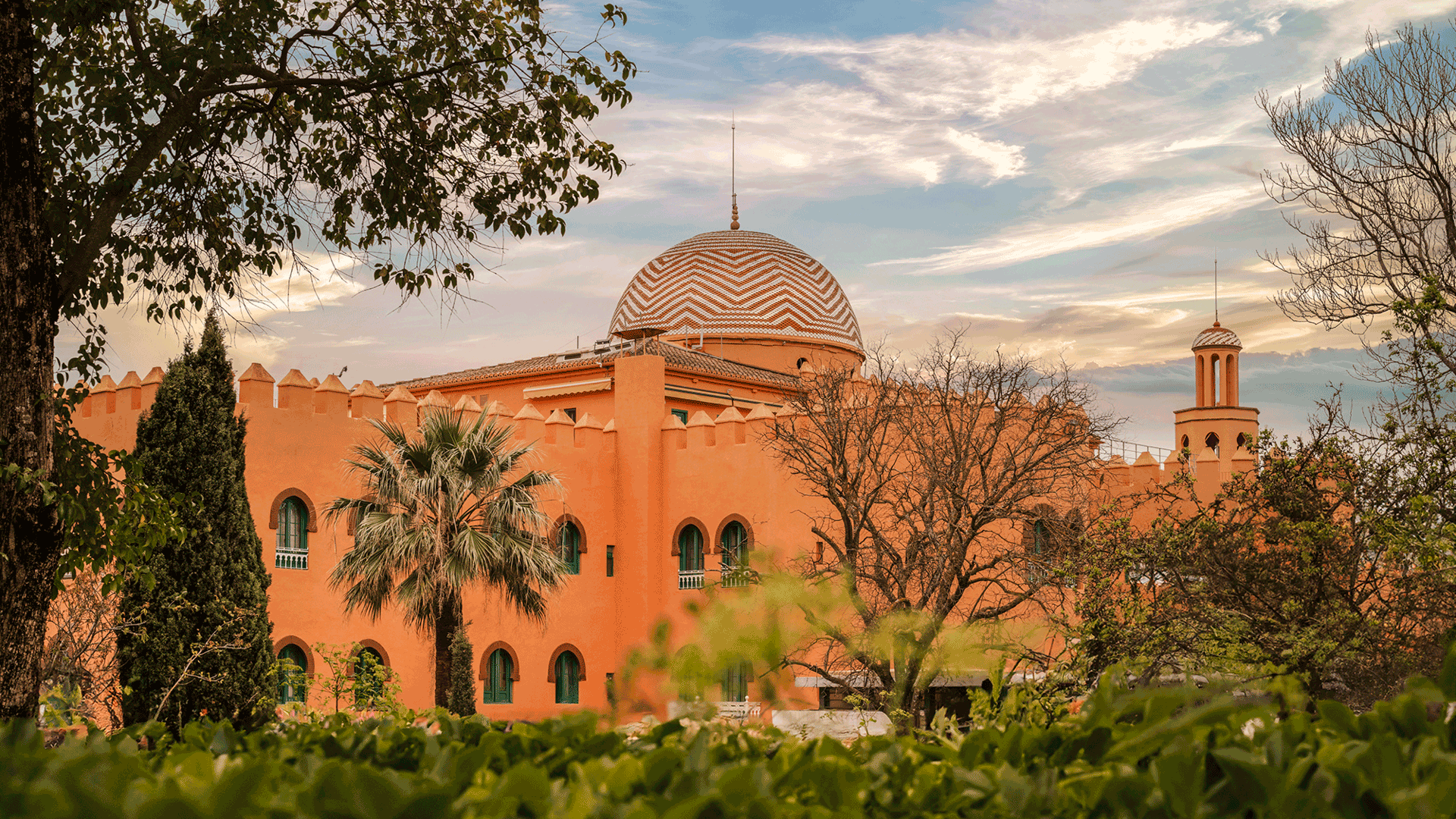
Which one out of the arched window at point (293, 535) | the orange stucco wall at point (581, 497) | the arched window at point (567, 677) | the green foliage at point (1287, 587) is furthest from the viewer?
the arched window at point (567, 677)

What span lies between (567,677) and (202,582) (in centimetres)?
1058

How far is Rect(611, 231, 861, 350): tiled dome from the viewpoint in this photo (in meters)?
32.7

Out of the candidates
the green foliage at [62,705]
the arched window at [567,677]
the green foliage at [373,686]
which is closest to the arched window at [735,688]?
the arched window at [567,677]

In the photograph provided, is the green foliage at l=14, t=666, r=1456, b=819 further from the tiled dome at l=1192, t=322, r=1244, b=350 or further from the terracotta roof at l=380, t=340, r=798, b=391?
the tiled dome at l=1192, t=322, r=1244, b=350

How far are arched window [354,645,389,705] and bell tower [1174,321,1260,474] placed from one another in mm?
20270

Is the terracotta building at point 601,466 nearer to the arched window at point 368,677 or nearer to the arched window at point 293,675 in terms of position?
the arched window at point 293,675

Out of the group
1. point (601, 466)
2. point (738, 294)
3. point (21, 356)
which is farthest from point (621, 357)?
point (21, 356)

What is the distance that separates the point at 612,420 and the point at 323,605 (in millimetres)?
7603

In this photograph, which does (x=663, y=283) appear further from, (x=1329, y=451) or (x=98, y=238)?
(x=98, y=238)

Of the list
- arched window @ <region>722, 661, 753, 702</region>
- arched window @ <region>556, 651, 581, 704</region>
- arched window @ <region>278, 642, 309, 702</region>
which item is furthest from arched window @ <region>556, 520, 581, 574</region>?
arched window @ <region>278, 642, 309, 702</region>

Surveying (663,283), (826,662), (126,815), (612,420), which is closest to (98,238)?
(126,815)

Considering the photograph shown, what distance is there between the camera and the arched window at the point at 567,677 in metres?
23.5

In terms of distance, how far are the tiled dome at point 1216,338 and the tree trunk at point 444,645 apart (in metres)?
21.2

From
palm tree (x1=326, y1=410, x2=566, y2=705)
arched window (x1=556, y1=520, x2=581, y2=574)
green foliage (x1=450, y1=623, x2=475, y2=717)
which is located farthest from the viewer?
arched window (x1=556, y1=520, x2=581, y2=574)
